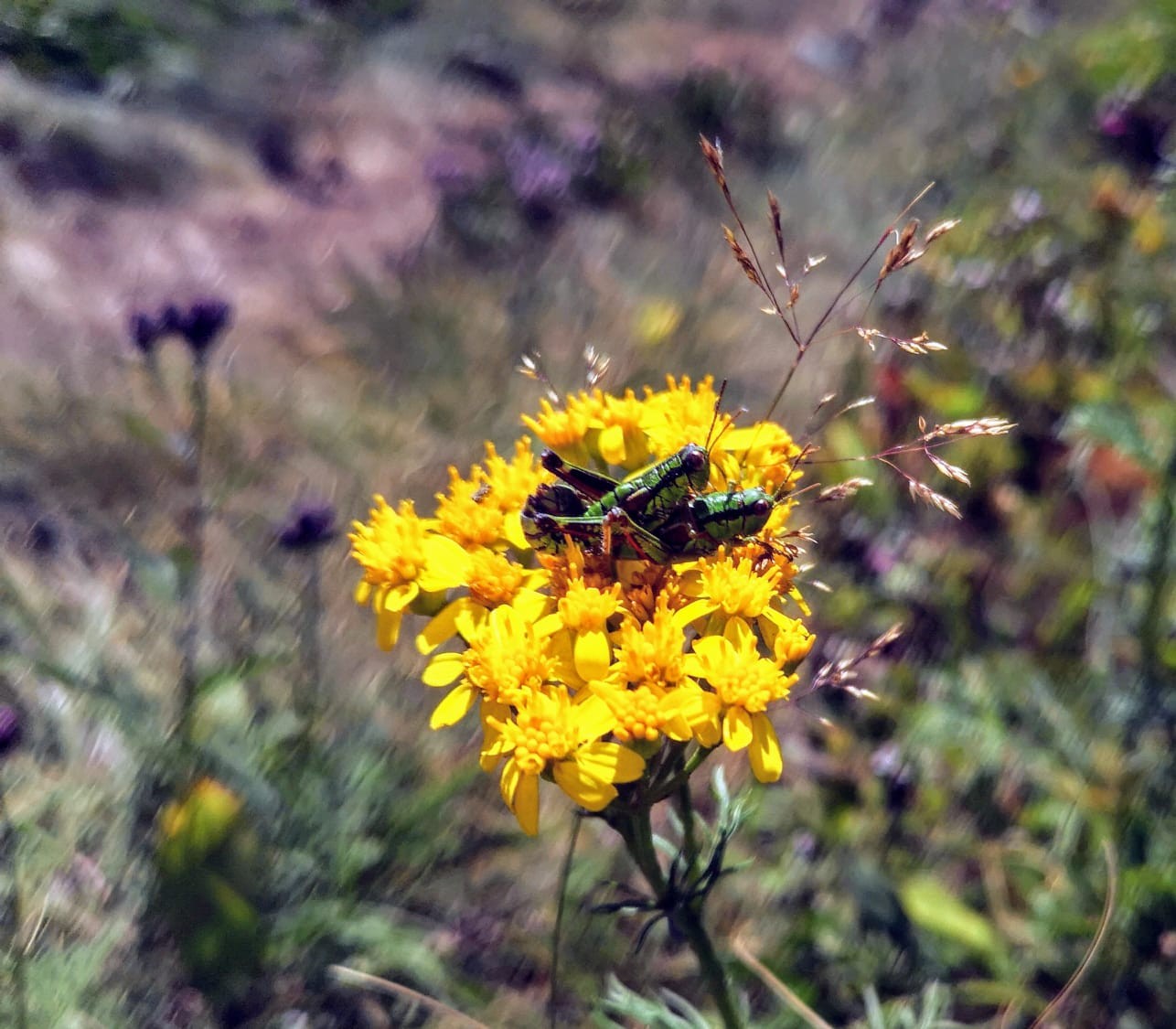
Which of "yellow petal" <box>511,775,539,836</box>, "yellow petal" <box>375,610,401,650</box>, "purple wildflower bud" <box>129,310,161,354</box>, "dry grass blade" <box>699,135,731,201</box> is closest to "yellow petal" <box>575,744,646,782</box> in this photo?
"yellow petal" <box>511,775,539,836</box>

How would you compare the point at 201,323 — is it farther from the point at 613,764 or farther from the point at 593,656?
the point at 613,764

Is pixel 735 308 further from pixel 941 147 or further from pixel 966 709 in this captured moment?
pixel 966 709

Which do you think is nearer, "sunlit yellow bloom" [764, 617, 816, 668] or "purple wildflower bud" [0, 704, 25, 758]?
"sunlit yellow bloom" [764, 617, 816, 668]

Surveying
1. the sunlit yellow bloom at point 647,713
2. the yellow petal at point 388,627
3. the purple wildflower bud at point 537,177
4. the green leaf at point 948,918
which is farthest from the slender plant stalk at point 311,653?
the purple wildflower bud at point 537,177

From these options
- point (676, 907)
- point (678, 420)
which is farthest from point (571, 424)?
point (676, 907)

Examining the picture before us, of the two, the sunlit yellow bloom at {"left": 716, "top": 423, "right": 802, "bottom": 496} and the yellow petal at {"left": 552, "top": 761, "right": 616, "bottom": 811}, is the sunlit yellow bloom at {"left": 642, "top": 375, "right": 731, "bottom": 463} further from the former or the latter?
the yellow petal at {"left": 552, "top": 761, "right": 616, "bottom": 811}

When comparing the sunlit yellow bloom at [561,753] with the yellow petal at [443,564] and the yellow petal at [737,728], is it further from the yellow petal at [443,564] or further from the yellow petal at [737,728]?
the yellow petal at [443,564]

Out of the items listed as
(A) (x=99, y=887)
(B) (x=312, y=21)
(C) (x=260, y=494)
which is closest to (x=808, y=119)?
(B) (x=312, y=21)
